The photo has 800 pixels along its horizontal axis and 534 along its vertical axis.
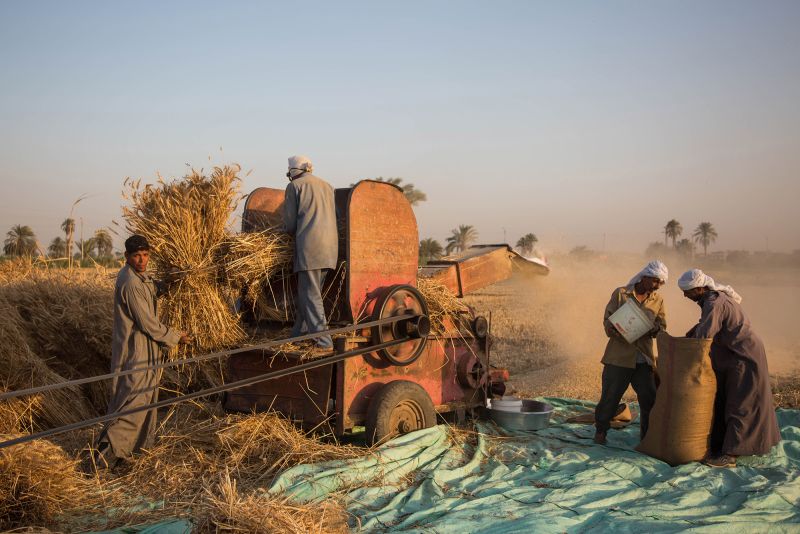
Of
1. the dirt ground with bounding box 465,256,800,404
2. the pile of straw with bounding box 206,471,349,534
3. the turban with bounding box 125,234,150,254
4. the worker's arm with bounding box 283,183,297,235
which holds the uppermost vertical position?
the worker's arm with bounding box 283,183,297,235

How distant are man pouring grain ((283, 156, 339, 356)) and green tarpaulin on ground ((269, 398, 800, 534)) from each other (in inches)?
43.6

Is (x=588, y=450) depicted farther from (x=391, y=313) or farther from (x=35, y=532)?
(x=35, y=532)

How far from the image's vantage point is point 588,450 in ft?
20.3

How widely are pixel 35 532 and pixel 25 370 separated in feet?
11.0

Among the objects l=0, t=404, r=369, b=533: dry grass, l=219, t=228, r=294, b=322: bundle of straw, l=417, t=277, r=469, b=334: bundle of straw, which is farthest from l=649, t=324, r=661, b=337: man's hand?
l=219, t=228, r=294, b=322: bundle of straw

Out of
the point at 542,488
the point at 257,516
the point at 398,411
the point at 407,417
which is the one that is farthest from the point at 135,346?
the point at 542,488

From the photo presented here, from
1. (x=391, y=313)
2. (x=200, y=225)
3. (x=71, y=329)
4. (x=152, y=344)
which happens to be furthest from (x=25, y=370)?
(x=391, y=313)

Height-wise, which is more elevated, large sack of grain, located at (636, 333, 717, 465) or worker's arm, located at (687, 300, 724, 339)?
worker's arm, located at (687, 300, 724, 339)

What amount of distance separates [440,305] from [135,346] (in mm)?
2735

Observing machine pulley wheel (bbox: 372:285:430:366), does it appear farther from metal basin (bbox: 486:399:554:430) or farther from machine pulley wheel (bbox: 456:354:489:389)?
metal basin (bbox: 486:399:554:430)

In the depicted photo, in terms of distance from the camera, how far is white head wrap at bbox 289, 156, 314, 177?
5.64 m

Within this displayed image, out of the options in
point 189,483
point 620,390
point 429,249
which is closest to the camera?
point 189,483

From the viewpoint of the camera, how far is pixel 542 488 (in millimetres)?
5016

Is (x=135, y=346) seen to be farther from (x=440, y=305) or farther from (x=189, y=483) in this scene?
(x=440, y=305)
